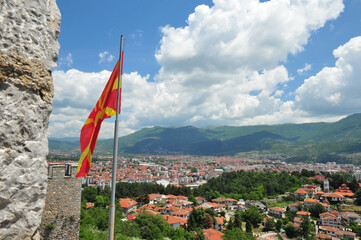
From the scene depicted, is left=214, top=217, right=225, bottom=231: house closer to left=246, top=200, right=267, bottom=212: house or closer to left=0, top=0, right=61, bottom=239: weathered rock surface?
left=246, top=200, right=267, bottom=212: house

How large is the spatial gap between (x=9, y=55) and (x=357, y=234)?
164 feet

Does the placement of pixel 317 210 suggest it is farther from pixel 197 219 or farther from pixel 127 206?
pixel 127 206

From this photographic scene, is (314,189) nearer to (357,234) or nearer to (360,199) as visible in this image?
(360,199)

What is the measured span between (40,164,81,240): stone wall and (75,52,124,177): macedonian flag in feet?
14.6

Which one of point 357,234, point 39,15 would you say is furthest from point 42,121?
point 357,234

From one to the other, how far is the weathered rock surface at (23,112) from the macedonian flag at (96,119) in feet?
7.64

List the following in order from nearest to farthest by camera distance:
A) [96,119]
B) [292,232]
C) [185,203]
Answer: [96,119]
[292,232]
[185,203]

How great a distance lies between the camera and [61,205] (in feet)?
28.1

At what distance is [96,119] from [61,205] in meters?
5.45

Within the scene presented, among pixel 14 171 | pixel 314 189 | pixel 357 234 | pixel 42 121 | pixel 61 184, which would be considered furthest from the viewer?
pixel 314 189

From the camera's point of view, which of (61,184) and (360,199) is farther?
(360,199)

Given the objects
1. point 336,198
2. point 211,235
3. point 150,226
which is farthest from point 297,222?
point 150,226

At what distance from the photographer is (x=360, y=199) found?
52.1 m

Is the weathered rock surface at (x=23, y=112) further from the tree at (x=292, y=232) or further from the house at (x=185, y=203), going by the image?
the house at (x=185, y=203)
